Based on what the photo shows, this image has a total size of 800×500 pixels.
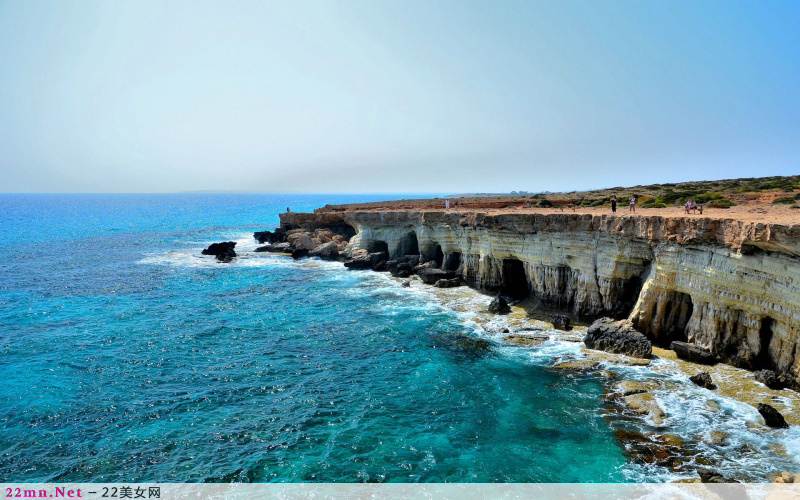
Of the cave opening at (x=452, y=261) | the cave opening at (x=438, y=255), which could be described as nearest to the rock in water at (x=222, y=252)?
the cave opening at (x=438, y=255)

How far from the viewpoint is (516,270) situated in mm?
36375

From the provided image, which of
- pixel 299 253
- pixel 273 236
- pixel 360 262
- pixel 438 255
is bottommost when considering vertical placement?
pixel 360 262

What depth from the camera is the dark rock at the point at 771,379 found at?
18141 mm

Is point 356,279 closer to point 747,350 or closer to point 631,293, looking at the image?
point 631,293

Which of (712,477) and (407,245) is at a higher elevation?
(407,245)

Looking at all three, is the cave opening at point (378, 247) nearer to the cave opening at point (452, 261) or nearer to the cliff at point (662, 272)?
the cave opening at point (452, 261)

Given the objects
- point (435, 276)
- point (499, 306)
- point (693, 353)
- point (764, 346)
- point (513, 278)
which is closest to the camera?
point (764, 346)

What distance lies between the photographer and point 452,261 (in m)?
43.0

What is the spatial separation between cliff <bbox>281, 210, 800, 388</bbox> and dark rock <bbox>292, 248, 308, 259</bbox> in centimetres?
2423

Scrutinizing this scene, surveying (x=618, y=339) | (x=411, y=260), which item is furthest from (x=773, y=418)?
(x=411, y=260)

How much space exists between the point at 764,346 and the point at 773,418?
17.8ft

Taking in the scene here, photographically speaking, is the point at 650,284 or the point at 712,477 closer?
the point at 712,477

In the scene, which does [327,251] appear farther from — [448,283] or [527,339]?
[527,339]

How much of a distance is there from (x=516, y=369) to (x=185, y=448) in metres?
15.2
